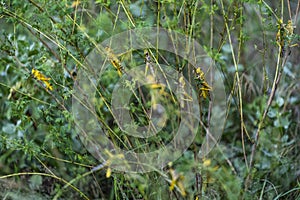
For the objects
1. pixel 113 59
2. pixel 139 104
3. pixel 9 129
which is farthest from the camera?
pixel 9 129

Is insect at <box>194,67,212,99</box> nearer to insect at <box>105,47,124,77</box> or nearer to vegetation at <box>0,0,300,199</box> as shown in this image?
vegetation at <box>0,0,300,199</box>

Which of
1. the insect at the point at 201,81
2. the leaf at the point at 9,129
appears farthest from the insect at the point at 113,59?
the leaf at the point at 9,129

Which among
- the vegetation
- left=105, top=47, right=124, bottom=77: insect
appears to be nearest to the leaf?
the vegetation

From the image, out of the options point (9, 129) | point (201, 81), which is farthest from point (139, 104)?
point (9, 129)

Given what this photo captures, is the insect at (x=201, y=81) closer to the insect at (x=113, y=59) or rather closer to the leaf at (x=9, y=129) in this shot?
the insect at (x=113, y=59)

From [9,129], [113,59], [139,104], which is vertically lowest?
[9,129]

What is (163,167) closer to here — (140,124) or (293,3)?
(140,124)

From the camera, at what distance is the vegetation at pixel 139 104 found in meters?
1.57

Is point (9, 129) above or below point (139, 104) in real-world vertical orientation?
below

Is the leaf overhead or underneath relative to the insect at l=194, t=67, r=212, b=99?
underneath

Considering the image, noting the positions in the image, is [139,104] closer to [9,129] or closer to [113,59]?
[113,59]

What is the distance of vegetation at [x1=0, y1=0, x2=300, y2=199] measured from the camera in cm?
157

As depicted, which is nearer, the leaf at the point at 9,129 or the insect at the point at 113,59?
the insect at the point at 113,59

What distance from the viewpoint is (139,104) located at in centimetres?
177
